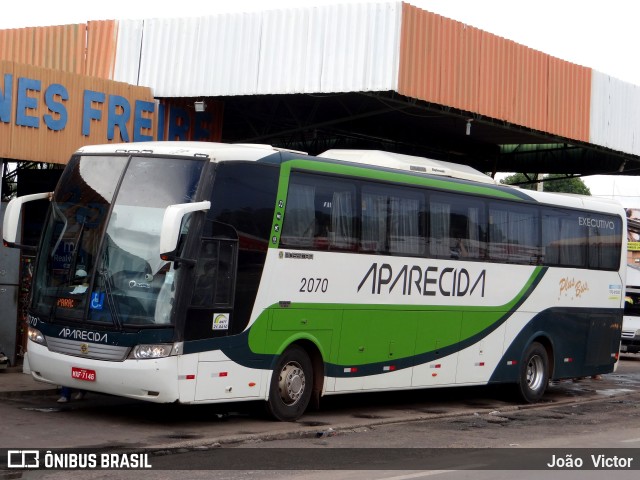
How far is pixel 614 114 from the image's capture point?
25.2m

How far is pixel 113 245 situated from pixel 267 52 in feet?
25.7

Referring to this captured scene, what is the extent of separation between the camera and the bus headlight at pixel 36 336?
41.7ft

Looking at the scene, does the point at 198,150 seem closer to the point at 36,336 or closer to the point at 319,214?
the point at 319,214

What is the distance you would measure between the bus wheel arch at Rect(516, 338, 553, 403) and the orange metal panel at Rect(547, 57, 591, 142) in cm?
641

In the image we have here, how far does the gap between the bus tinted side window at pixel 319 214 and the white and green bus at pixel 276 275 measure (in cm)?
2

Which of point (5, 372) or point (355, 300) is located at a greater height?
point (355, 300)

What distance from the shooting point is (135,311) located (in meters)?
12.0

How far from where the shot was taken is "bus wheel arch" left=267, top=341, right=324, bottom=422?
1333 centimetres

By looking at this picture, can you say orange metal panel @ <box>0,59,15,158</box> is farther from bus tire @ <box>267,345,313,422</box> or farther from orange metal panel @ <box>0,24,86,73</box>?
bus tire @ <box>267,345,313,422</box>

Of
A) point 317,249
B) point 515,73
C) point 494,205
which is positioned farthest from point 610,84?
point 317,249

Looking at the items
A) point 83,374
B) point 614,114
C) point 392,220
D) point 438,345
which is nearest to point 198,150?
point 83,374

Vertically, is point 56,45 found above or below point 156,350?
above

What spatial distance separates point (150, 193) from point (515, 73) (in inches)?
455

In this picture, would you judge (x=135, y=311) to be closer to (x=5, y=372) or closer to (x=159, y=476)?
(x=159, y=476)
